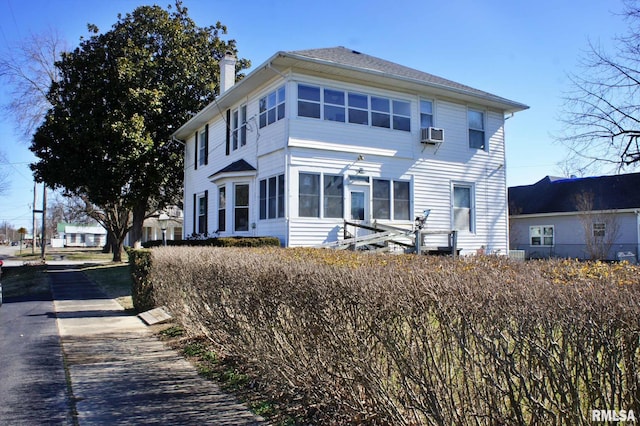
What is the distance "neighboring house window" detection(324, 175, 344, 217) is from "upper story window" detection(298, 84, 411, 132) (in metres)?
1.92

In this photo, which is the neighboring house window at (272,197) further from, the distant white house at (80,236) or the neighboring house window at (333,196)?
the distant white house at (80,236)

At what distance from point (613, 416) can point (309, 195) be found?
42.7ft

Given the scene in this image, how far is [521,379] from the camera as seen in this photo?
260 centimetres

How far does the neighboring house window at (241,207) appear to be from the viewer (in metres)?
17.5

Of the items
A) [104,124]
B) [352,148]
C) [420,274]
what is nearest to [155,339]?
[420,274]

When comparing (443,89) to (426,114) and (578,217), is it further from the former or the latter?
(578,217)

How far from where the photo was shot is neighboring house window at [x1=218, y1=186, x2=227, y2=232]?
18422 mm

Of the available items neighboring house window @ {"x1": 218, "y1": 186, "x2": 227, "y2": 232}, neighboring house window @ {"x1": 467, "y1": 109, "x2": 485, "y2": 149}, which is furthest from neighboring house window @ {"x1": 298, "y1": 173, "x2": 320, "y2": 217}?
neighboring house window @ {"x1": 467, "y1": 109, "x2": 485, "y2": 149}

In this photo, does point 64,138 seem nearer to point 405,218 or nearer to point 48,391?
point 405,218

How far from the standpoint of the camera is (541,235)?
102ft

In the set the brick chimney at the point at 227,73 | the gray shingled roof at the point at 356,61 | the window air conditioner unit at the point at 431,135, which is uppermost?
the brick chimney at the point at 227,73

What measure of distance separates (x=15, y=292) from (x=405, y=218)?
13650mm

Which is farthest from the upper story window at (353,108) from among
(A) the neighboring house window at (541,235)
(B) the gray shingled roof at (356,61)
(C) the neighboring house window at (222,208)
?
(A) the neighboring house window at (541,235)

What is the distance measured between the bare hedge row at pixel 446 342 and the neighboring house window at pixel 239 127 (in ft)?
44.3
